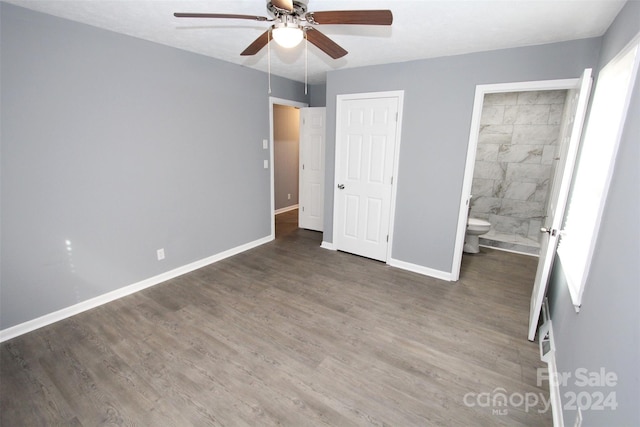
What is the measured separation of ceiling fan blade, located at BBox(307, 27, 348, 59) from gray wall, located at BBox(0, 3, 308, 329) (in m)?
1.85

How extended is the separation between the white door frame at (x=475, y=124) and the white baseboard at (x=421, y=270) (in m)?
0.06

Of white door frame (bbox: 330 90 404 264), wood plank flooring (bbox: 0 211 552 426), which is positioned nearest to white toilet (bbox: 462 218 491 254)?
wood plank flooring (bbox: 0 211 552 426)

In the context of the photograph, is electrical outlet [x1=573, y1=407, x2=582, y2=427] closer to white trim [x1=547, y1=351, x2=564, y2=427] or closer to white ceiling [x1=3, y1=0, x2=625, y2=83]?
white trim [x1=547, y1=351, x2=564, y2=427]

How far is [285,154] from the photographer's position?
19.4ft

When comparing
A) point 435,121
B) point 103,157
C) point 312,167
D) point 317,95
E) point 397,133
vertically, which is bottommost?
point 312,167

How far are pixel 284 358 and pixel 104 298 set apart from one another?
1.87 meters

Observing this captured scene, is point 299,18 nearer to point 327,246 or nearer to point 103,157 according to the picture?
point 103,157

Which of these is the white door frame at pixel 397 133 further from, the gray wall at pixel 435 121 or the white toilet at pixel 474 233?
the white toilet at pixel 474 233

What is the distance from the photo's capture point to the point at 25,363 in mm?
1952

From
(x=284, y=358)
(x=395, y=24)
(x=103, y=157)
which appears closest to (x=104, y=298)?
(x=103, y=157)

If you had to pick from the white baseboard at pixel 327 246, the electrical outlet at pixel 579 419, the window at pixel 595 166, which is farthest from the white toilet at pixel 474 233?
the electrical outlet at pixel 579 419

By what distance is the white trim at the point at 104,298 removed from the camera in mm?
2230

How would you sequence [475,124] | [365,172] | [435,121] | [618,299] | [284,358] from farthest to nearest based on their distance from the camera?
[365,172] → [435,121] → [475,124] → [284,358] → [618,299]

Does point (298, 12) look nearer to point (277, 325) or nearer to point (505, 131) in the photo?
point (277, 325)
